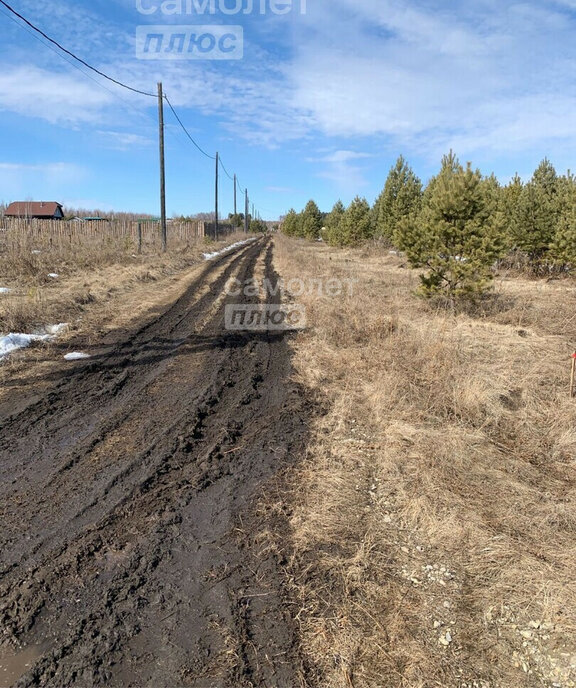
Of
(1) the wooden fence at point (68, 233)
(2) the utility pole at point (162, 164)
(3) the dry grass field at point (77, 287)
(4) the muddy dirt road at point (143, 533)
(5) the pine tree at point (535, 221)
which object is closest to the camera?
(4) the muddy dirt road at point (143, 533)

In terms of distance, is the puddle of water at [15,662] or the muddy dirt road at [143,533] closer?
the puddle of water at [15,662]

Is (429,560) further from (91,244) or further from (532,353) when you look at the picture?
(91,244)

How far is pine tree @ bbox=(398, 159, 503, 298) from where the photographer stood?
9289 mm

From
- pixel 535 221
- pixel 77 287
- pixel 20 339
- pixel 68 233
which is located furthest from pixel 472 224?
pixel 68 233

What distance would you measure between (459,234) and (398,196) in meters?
16.9

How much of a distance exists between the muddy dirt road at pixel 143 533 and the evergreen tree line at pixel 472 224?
6.13 m

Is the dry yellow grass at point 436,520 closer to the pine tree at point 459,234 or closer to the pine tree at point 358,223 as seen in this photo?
the pine tree at point 459,234

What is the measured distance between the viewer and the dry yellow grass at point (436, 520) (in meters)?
2.07

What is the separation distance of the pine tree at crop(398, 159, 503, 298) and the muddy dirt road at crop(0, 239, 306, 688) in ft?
19.9

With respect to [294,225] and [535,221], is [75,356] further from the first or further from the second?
[294,225]

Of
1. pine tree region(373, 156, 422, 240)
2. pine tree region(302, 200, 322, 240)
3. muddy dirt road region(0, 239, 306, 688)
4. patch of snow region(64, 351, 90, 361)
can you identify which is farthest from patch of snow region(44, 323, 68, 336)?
pine tree region(302, 200, 322, 240)

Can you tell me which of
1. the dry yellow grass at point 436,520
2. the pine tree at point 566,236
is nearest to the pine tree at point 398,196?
the pine tree at point 566,236

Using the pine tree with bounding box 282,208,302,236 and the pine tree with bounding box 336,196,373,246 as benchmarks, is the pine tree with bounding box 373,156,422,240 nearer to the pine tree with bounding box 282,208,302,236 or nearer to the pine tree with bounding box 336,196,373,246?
the pine tree with bounding box 336,196,373,246

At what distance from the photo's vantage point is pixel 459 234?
9.53 m
